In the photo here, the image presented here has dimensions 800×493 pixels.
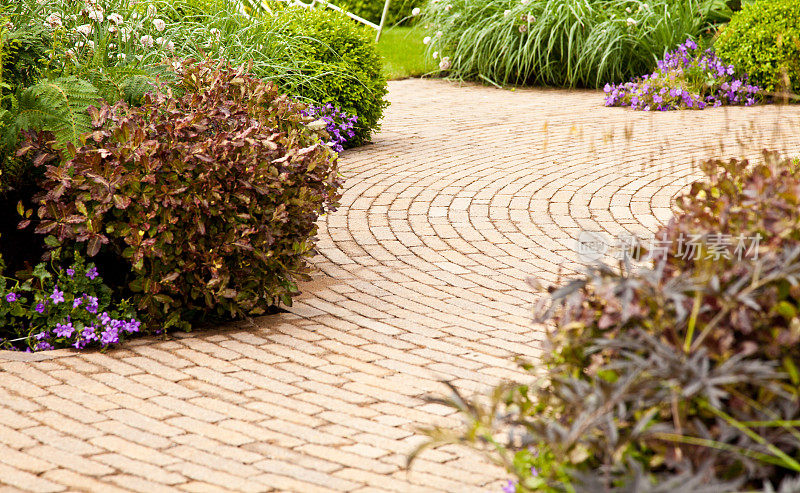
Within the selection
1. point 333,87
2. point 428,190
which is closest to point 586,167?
point 428,190

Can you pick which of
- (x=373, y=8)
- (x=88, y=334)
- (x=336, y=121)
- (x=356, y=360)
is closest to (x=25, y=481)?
(x=88, y=334)

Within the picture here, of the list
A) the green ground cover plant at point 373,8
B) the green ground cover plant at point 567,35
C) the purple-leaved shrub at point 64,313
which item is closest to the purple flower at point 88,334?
the purple-leaved shrub at point 64,313

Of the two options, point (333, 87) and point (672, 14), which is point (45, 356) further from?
point (672, 14)

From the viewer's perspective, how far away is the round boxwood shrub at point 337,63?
7.68 metres

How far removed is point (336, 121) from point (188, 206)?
13.0 feet

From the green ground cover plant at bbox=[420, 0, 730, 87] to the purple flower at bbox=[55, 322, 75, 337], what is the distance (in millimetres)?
8194

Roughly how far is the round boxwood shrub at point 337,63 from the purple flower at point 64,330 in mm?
3905

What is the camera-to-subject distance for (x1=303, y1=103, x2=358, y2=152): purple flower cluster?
7.40 meters

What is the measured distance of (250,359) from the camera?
3.78 meters

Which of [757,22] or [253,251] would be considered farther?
[757,22]

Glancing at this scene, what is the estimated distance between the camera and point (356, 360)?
3760 millimetres

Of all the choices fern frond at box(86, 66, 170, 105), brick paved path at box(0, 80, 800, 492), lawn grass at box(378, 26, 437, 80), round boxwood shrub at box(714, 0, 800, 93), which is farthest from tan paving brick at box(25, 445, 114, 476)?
lawn grass at box(378, 26, 437, 80)

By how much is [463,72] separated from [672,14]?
2.86 meters

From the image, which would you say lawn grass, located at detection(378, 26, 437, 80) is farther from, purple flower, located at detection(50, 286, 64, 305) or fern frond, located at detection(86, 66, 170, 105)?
purple flower, located at detection(50, 286, 64, 305)
